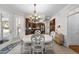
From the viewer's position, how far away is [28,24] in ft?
14.5

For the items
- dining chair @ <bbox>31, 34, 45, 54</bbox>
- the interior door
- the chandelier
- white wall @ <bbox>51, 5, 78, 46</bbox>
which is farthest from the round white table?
the interior door

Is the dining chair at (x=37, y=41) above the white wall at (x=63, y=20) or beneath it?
beneath

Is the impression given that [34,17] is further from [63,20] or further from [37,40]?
[63,20]

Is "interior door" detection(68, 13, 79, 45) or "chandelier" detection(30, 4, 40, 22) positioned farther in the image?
"interior door" detection(68, 13, 79, 45)

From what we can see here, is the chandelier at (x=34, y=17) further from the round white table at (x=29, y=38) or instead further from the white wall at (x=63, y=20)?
the white wall at (x=63, y=20)

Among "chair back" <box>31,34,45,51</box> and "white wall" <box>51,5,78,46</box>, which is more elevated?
Answer: "white wall" <box>51,5,78,46</box>

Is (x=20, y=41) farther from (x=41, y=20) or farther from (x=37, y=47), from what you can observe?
(x=41, y=20)

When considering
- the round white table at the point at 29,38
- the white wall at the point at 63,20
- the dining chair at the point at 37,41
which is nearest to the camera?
the dining chair at the point at 37,41

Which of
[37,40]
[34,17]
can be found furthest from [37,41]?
[34,17]

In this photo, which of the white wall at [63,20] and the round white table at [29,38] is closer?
the round white table at [29,38]

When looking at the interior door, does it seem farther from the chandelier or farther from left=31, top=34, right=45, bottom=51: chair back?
left=31, top=34, right=45, bottom=51: chair back

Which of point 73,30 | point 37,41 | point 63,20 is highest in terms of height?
point 63,20

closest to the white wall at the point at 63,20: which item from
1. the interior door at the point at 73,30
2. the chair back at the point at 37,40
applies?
the interior door at the point at 73,30
